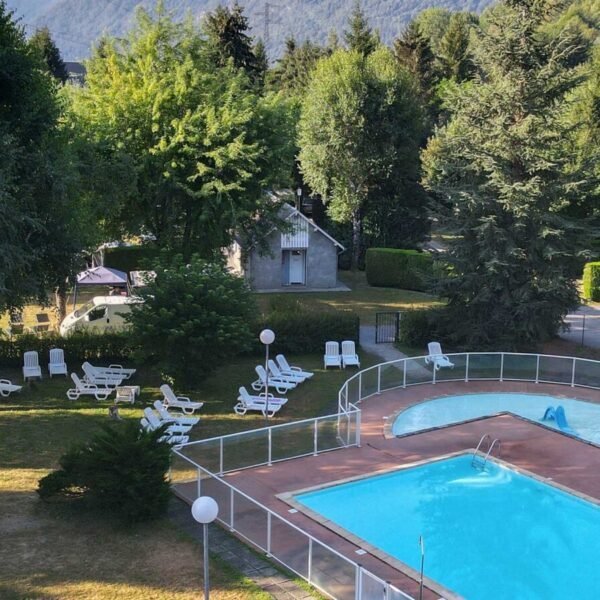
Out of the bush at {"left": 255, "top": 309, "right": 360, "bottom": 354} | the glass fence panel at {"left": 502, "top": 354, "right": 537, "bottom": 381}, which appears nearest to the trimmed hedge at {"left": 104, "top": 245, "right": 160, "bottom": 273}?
the bush at {"left": 255, "top": 309, "right": 360, "bottom": 354}

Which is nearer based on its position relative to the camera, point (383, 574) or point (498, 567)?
point (383, 574)

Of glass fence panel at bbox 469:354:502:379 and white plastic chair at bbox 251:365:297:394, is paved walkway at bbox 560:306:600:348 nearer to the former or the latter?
glass fence panel at bbox 469:354:502:379

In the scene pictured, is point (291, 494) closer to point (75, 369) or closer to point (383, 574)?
point (383, 574)

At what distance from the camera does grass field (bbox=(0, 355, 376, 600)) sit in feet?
37.3

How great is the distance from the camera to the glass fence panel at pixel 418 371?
23.8 m

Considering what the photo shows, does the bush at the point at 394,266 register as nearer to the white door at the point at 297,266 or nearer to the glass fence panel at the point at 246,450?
the white door at the point at 297,266

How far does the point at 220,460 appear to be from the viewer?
15703 mm

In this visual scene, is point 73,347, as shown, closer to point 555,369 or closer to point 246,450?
point 246,450

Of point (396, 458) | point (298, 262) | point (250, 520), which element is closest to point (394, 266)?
point (298, 262)

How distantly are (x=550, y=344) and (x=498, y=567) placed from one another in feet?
59.0

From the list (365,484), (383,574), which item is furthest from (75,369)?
(383,574)

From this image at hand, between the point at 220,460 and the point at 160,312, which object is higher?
the point at 160,312

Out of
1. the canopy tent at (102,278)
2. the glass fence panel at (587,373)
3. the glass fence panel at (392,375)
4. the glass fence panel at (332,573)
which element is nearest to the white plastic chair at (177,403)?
the glass fence panel at (392,375)

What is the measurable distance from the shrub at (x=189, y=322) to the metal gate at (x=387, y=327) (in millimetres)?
9036
